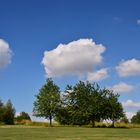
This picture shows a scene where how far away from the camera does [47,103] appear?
4621 inches

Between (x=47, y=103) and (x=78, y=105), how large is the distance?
886 centimetres

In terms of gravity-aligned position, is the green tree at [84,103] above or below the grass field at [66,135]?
above

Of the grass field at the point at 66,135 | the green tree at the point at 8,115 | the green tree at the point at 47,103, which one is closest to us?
the grass field at the point at 66,135

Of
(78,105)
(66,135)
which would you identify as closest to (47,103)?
(78,105)

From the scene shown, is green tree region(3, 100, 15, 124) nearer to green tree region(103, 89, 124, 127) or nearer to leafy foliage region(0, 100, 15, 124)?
leafy foliage region(0, 100, 15, 124)

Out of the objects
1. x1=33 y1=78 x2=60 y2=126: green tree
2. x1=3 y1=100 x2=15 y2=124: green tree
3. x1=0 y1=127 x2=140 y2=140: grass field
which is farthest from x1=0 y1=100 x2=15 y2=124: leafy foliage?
x1=0 y1=127 x2=140 y2=140: grass field

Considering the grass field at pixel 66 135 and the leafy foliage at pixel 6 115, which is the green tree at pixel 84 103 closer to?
the leafy foliage at pixel 6 115

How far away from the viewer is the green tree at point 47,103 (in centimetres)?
11688

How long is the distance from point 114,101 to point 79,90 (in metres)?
10.2

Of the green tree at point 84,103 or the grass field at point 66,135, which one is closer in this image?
the grass field at point 66,135

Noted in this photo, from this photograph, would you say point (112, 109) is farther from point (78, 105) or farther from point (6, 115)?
point (6, 115)

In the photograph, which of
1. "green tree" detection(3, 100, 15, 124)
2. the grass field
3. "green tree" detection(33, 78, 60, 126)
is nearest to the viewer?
the grass field

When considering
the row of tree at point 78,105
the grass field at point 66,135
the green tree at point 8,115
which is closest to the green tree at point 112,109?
the row of tree at point 78,105

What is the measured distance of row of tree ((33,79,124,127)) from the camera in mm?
117250
